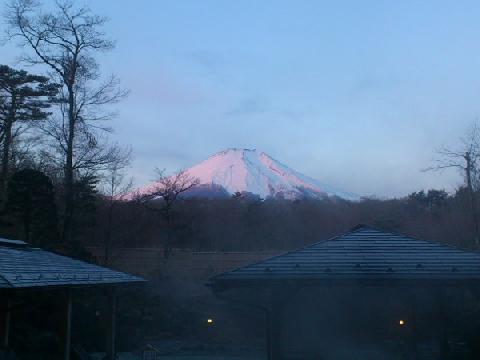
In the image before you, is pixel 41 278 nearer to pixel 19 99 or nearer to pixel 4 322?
pixel 4 322

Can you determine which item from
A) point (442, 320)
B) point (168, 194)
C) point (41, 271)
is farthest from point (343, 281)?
point (168, 194)

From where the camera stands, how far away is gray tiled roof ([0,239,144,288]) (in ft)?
31.5

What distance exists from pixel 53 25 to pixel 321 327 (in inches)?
777

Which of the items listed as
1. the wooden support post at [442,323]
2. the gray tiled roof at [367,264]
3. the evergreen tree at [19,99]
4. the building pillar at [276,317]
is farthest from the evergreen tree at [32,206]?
the wooden support post at [442,323]

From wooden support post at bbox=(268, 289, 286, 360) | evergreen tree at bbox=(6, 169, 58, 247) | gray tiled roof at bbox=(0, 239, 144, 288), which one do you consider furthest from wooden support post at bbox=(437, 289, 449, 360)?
evergreen tree at bbox=(6, 169, 58, 247)

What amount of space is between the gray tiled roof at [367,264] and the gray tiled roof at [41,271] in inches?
115

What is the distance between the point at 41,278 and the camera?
418 inches

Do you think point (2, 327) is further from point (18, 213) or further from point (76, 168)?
point (76, 168)

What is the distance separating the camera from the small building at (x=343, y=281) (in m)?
11.2

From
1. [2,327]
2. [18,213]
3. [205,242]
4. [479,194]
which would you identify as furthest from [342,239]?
[205,242]

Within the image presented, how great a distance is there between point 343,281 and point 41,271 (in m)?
5.33

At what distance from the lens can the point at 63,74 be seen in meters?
29.6

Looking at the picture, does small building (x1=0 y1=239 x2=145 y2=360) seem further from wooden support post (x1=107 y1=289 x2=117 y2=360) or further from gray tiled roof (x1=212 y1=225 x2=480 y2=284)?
gray tiled roof (x1=212 y1=225 x2=480 y2=284)

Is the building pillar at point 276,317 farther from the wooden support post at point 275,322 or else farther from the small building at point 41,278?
the small building at point 41,278
